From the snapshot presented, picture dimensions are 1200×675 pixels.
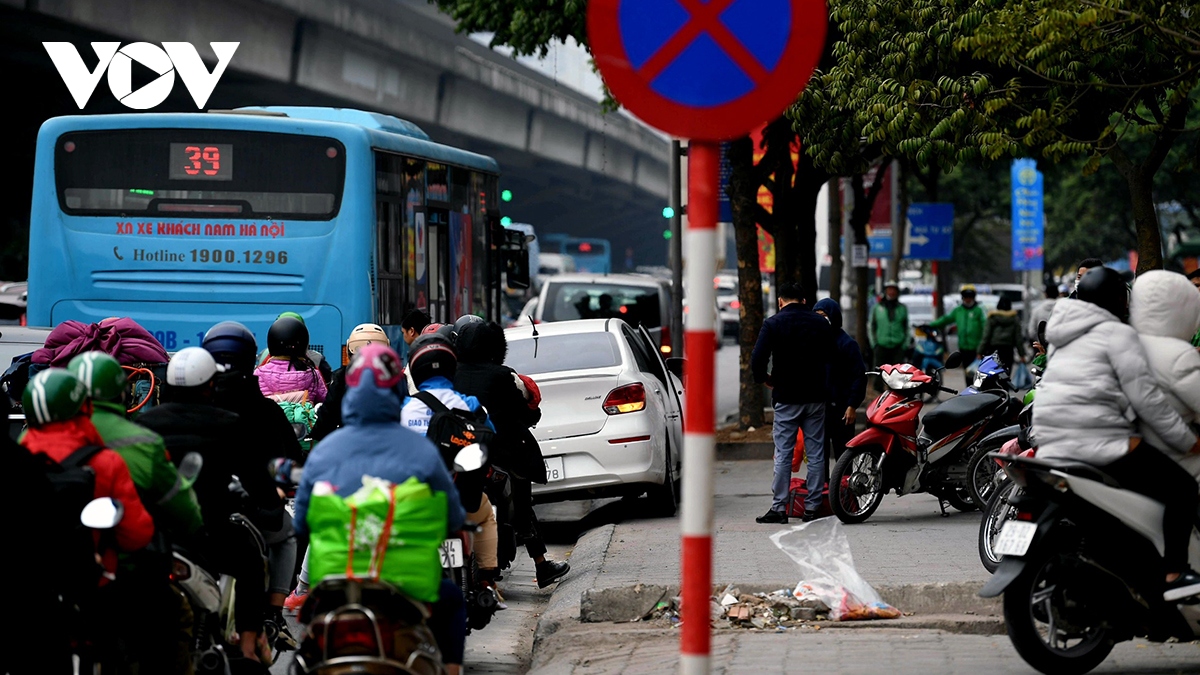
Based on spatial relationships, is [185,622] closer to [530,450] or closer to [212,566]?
[212,566]

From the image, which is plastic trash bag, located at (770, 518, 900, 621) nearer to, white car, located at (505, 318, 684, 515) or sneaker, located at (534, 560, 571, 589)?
sneaker, located at (534, 560, 571, 589)

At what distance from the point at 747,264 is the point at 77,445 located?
594 inches

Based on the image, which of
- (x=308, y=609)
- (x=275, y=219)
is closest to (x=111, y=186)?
(x=275, y=219)

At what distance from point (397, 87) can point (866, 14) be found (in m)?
20.7

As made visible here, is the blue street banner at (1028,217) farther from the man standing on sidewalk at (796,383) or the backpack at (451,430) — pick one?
the backpack at (451,430)

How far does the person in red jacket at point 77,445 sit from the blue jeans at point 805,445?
6939mm

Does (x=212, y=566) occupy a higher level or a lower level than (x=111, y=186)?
lower

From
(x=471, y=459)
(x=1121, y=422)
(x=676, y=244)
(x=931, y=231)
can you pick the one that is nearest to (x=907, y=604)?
(x=1121, y=422)

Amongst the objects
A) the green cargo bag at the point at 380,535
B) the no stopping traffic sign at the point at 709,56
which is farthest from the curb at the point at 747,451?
the no stopping traffic sign at the point at 709,56

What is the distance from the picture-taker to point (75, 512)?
4.79 metres

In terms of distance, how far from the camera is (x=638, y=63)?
4.14m

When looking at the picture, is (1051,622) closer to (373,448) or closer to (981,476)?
(373,448)

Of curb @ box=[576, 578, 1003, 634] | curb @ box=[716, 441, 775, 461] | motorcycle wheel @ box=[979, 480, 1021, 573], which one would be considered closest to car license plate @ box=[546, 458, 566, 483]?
curb @ box=[576, 578, 1003, 634]

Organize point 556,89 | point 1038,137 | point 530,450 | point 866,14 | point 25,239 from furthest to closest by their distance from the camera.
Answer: point 556,89 → point 25,239 → point 866,14 → point 1038,137 → point 530,450
